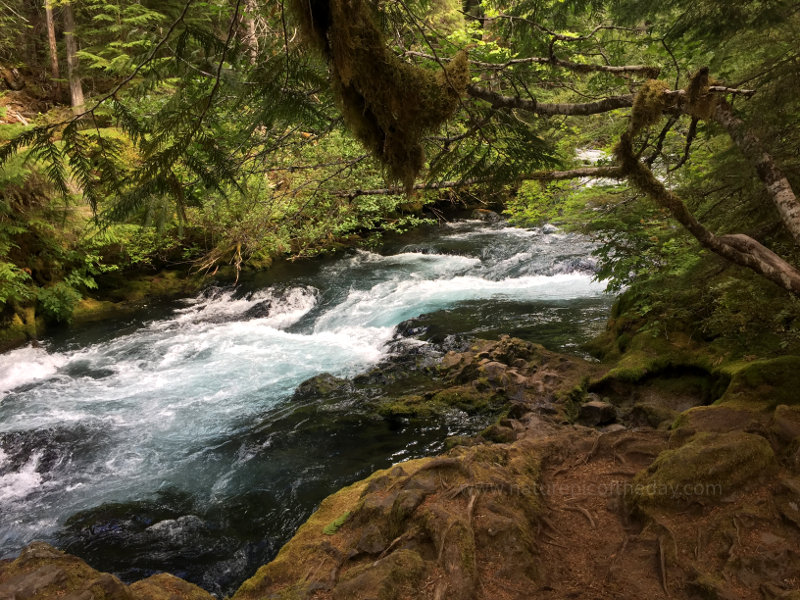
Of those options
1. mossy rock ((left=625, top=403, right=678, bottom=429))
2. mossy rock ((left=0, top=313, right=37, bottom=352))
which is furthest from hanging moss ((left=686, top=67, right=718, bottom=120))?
mossy rock ((left=0, top=313, right=37, bottom=352))

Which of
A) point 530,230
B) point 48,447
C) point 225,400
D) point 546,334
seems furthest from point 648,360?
point 530,230

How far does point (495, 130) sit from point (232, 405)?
7770 millimetres

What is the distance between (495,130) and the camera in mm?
4098

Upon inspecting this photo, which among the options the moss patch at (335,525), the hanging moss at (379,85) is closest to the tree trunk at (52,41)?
the hanging moss at (379,85)

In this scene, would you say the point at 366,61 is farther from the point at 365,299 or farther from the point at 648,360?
the point at 365,299

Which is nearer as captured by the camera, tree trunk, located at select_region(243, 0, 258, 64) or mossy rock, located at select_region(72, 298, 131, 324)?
tree trunk, located at select_region(243, 0, 258, 64)

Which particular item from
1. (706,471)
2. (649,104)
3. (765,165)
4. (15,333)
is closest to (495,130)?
(649,104)

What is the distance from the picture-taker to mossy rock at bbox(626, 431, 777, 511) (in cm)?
382

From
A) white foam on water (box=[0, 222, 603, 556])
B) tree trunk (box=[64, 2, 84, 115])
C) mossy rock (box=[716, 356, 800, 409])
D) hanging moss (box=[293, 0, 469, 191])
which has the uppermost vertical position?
tree trunk (box=[64, 2, 84, 115])

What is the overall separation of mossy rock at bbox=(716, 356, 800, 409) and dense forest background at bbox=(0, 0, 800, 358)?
536mm

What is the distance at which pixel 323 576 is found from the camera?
150 inches

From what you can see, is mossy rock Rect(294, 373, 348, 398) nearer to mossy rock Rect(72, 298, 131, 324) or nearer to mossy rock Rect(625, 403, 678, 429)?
mossy rock Rect(625, 403, 678, 429)

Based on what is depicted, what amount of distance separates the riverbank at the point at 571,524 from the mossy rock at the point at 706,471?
0.4 inches

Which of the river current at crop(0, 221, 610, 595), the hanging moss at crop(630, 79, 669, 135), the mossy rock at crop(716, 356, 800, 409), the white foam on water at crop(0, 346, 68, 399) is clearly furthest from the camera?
the white foam on water at crop(0, 346, 68, 399)
